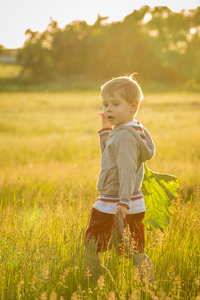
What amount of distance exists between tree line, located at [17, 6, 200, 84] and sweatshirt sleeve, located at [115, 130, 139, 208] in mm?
42057

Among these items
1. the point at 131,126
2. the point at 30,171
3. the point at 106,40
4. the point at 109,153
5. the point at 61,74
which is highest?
the point at 106,40

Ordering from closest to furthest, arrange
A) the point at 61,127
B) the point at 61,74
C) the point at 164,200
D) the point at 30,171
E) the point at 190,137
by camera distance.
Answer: the point at 164,200, the point at 30,171, the point at 190,137, the point at 61,127, the point at 61,74

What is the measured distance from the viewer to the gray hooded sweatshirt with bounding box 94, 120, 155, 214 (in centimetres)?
263

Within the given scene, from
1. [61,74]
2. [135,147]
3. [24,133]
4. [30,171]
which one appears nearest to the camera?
[135,147]

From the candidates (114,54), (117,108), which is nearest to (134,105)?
(117,108)

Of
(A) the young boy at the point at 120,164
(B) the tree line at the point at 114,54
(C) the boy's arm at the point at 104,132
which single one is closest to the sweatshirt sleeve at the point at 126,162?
(A) the young boy at the point at 120,164

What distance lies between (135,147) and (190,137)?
9752 mm

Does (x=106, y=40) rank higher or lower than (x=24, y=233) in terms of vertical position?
higher

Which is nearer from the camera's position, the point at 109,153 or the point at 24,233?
the point at 109,153

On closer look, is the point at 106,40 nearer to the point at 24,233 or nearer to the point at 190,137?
the point at 190,137

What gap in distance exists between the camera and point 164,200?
346 cm

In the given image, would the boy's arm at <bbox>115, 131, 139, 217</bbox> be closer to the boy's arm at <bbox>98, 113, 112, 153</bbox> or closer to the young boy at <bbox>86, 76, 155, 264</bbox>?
the young boy at <bbox>86, 76, 155, 264</bbox>

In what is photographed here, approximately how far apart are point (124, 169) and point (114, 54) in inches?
1892

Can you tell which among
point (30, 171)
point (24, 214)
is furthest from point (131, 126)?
point (30, 171)
